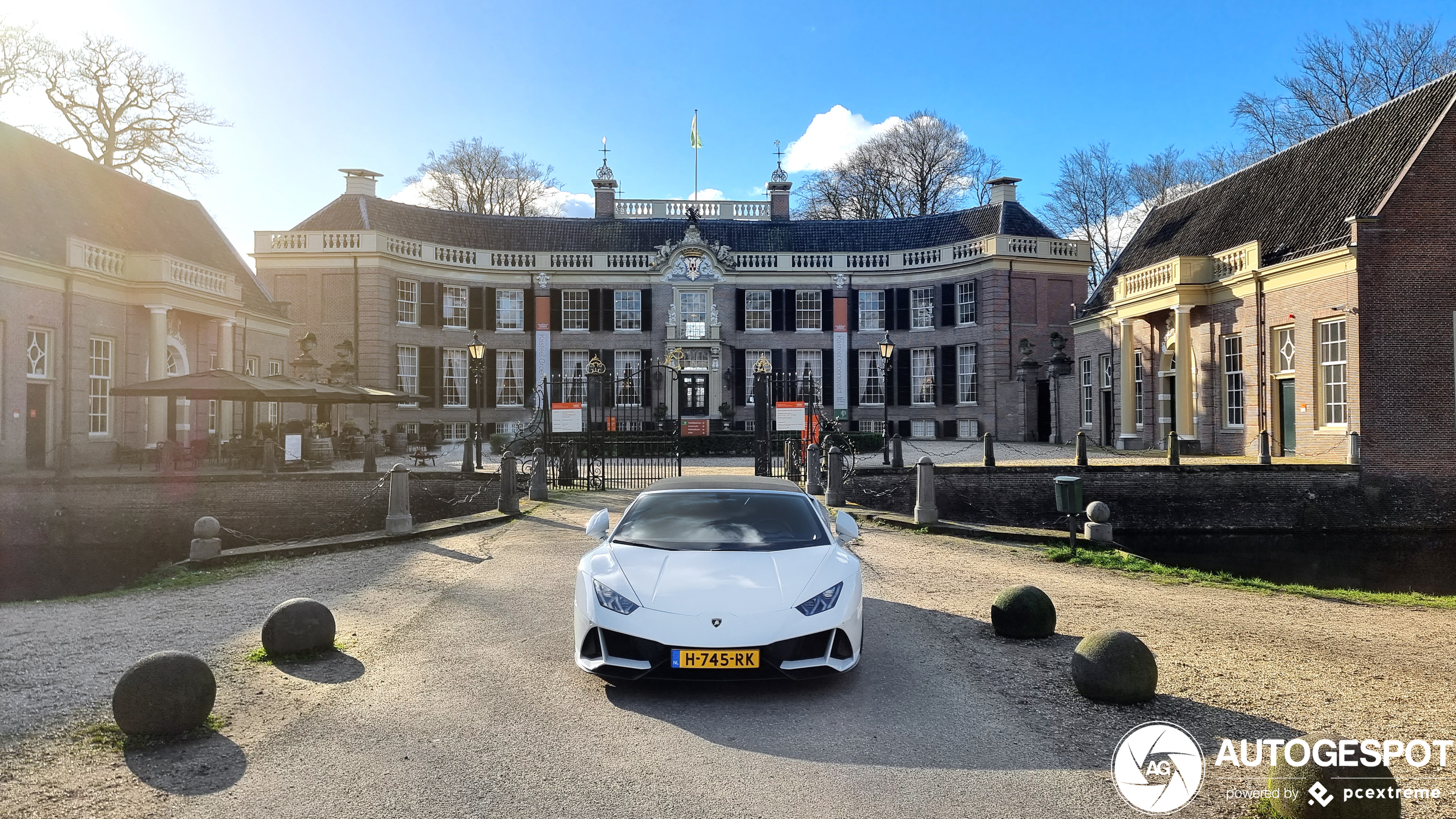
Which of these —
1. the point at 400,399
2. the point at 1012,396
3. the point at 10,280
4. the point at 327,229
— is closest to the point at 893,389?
the point at 1012,396

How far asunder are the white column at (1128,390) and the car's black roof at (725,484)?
78.3ft

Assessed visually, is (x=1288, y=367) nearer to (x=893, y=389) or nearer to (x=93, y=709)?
(x=893, y=389)

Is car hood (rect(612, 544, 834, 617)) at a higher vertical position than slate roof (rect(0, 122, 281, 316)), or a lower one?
lower

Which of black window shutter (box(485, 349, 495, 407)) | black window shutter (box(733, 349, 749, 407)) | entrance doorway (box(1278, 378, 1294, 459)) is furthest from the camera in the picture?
black window shutter (box(733, 349, 749, 407))

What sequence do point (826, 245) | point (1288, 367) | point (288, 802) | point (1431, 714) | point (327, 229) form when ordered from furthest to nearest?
point (826, 245) → point (327, 229) → point (1288, 367) → point (1431, 714) → point (288, 802)

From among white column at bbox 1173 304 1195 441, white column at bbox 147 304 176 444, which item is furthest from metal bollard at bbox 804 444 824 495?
white column at bbox 147 304 176 444

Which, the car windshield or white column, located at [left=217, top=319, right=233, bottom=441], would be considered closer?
the car windshield

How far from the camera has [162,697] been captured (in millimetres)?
4570

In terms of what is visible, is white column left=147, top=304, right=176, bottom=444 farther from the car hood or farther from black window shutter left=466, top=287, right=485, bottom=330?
the car hood

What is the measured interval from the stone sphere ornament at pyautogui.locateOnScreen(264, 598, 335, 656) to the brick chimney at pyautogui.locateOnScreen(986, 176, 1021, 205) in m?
36.9

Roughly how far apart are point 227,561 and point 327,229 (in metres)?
27.5

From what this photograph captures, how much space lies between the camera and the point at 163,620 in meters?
7.64

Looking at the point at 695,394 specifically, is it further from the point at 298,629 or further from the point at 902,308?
the point at 298,629

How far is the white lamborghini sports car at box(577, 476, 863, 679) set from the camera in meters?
5.09
